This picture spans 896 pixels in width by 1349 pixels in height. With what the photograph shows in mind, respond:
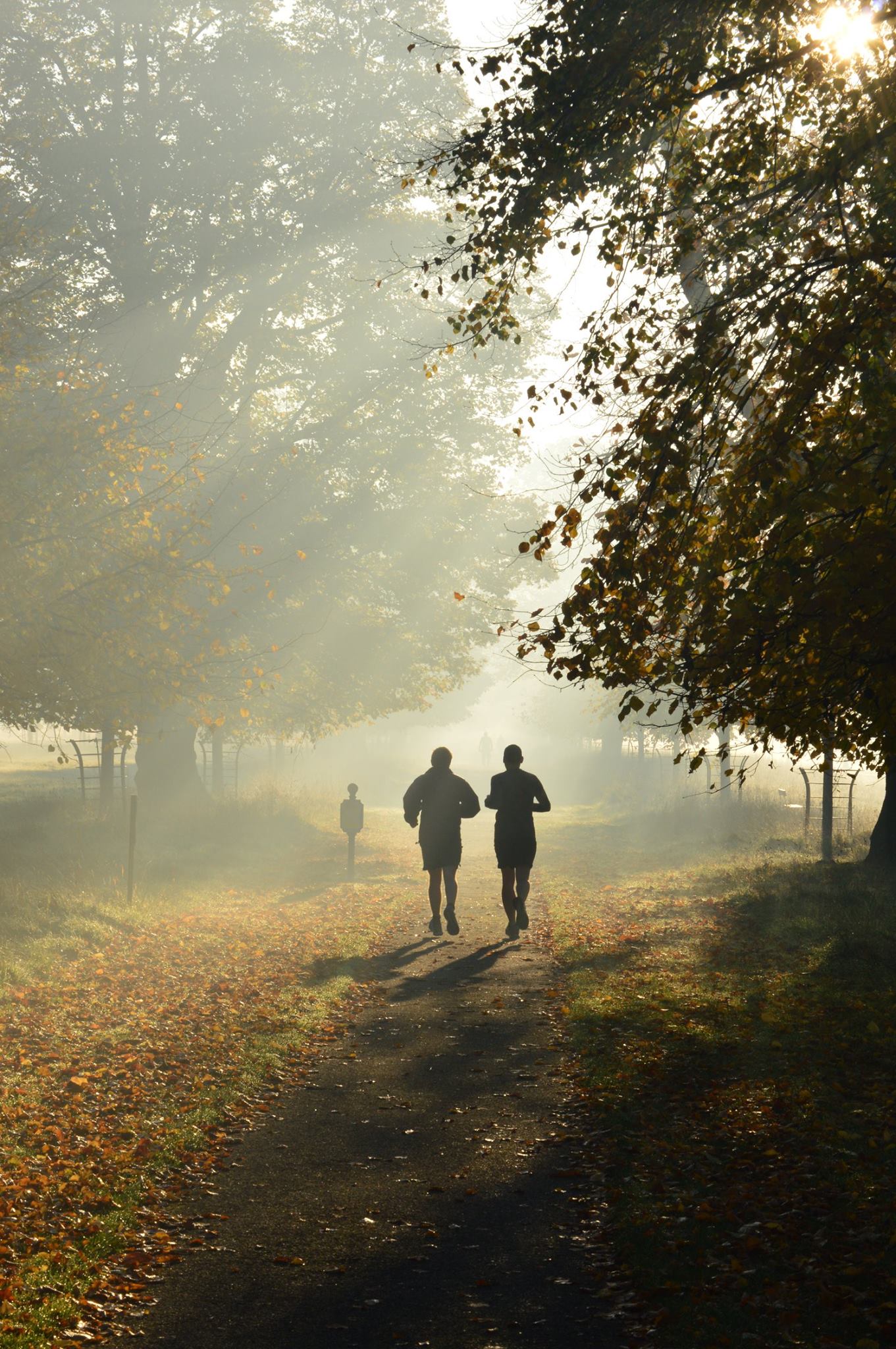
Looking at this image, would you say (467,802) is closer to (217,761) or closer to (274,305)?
(274,305)

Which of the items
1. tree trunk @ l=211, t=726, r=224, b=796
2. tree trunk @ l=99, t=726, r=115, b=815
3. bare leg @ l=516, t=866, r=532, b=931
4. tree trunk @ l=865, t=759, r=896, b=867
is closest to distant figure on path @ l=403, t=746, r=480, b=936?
bare leg @ l=516, t=866, r=532, b=931

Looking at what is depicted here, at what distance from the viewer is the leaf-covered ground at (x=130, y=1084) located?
5.12 metres

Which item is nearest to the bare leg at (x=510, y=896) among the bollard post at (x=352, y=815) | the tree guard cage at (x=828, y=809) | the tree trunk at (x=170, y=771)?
the tree guard cage at (x=828, y=809)

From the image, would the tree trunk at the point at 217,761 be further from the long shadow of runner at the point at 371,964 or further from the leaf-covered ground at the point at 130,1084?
the long shadow of runner at the point at 371,964

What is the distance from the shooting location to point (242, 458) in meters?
25.8

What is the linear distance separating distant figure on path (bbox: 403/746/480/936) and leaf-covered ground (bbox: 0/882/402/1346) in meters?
0.95

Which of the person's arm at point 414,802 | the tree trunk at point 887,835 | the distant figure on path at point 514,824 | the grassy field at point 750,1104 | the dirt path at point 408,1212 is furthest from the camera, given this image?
the tree trunk at point 887,835

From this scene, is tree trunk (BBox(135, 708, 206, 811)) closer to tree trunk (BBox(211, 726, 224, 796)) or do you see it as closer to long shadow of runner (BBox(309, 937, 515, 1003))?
tree trunk (BBox(211, 726, 224, 796))

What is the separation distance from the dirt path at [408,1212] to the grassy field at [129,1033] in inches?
10.8

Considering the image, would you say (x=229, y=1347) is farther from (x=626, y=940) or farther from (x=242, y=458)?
(x=242, y=458)

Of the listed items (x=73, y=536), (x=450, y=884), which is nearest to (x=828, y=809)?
(x=450, y=884)

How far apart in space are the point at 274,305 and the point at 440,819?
17071 mm

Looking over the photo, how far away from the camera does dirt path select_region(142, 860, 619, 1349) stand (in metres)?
4.61

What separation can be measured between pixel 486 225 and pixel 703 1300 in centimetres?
710
